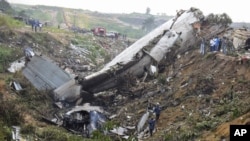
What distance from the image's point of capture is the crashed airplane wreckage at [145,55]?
16922 millimetres

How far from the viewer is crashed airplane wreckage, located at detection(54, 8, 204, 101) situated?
16922mm

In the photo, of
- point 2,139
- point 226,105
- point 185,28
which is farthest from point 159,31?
point 2,139

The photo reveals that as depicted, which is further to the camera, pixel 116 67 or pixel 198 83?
pixel 116 67

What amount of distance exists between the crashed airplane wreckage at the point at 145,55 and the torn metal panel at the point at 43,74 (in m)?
0.63

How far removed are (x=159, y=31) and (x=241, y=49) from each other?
5040 mm

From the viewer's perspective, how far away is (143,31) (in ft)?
183

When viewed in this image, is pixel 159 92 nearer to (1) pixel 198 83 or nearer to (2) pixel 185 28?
(1) pixel 198 83

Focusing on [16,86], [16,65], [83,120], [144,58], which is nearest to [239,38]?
[144,58]

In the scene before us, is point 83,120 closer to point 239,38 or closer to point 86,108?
point 86,108

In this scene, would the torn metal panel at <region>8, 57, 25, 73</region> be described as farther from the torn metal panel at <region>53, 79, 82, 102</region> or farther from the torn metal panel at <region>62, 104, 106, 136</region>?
the torn metal panel at <region>62, 104, 106, 136</region>

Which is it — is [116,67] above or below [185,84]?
above

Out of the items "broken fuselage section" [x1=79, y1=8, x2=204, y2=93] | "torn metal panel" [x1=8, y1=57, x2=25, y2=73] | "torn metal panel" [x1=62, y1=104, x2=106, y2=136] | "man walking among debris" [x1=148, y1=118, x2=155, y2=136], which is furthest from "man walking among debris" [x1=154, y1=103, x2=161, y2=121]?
"torn metal panel" [x1=8, y1=57, x2=25, y2=73]

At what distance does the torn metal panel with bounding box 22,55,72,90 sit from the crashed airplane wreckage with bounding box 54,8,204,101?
0.63 meters

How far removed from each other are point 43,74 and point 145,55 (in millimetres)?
4277
